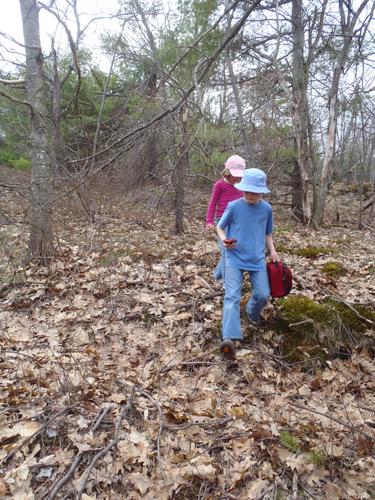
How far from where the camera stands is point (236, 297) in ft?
11.7

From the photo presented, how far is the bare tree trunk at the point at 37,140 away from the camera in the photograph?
19.2 ft

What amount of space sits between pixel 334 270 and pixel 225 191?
2221 mm

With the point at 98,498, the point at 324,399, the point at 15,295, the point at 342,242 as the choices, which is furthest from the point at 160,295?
the point at 342,242

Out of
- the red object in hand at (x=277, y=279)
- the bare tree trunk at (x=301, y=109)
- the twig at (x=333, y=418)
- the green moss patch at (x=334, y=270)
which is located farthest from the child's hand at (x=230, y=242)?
the bare tree trunk at (x=301, y=109)

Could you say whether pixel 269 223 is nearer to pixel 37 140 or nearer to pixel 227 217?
pixel 227 217

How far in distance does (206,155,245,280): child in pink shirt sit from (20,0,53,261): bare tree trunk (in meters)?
2.91

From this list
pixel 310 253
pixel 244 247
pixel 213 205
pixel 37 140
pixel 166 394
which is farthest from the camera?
pixel 310 253

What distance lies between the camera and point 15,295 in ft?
16.9

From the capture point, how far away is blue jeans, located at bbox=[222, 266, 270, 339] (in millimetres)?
3504

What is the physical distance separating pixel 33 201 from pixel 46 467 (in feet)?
15.8

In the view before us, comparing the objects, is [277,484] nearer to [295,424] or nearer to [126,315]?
[295,424]

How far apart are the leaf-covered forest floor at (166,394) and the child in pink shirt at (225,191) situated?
957 millimetres

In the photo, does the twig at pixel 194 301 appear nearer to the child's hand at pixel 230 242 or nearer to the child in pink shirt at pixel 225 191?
the child in pink shirt at pixel 225 191

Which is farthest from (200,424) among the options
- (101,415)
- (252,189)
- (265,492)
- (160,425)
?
(252,189)
